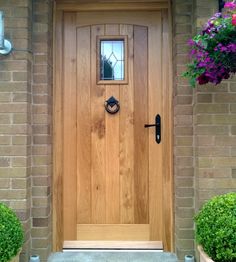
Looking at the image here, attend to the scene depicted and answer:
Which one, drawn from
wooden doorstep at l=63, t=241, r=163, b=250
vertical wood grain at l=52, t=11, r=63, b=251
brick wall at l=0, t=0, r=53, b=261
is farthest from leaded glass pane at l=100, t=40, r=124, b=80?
wooden doorstep at l=63, t=241, r=163, b=250

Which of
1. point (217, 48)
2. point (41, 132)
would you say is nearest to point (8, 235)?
point (41, 132)

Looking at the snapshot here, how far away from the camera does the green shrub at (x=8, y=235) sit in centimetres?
226

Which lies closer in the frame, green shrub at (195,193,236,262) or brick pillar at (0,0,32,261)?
green shrub at (195,193,236,262)

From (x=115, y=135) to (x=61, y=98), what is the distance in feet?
1.96

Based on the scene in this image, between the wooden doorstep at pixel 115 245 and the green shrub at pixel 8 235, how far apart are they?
728 mm

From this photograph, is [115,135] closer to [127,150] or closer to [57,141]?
[127,150]

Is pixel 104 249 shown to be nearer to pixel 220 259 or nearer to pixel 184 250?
pixel 184 250

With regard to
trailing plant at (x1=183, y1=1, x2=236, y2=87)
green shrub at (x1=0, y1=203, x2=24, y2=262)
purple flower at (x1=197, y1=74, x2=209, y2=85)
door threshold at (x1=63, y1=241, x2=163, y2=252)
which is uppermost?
trailing plant at (x1=183, y1=1, x2=236, y2=87)

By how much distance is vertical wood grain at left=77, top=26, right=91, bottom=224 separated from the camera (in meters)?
3.11

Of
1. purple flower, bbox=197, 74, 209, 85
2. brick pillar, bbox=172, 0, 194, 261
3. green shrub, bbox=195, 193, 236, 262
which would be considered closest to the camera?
green shrub, bbox=195, 193, 236, 262

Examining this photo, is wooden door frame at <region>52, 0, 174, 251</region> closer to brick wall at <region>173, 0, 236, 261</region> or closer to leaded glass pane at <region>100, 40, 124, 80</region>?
brick wall at <region>173, 0, 236, 261</region>

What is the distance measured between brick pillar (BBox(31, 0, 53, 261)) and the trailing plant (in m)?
1.29

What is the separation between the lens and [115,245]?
307 centimetres

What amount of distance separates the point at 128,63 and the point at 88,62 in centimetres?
37
